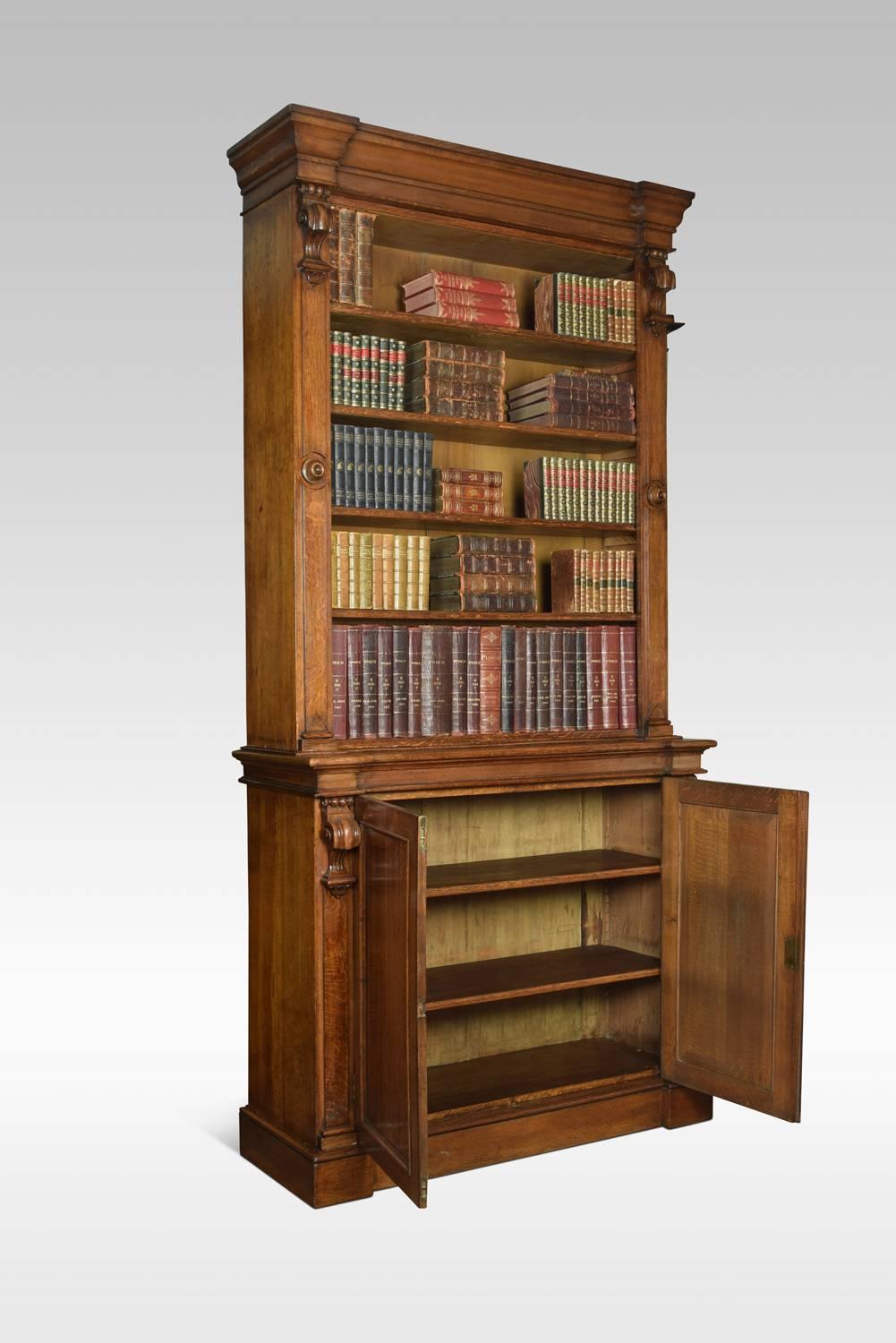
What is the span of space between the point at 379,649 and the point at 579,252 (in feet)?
4.90

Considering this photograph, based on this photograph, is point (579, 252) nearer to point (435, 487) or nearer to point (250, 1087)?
point (435, 487)

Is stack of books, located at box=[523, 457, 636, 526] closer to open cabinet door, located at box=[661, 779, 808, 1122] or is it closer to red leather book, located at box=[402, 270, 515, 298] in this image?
red leather book, located at box=[402, 270, 515, 298]

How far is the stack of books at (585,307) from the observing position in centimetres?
471

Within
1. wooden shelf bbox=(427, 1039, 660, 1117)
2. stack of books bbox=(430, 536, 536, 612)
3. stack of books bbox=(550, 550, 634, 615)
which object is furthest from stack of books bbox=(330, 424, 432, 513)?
wooden shelf bbox=(427, 1039, 660, 1117)

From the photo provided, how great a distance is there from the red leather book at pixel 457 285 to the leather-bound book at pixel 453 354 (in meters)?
0.17

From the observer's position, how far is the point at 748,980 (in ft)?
14.0

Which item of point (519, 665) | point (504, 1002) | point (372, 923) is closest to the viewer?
point (372, 923)

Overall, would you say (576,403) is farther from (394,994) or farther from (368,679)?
(394,994)

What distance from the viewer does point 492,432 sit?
4.61 metres

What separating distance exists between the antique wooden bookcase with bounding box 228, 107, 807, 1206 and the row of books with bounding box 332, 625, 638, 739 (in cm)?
7

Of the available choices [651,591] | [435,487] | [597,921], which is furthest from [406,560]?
A: [597,921]

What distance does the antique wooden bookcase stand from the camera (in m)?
4.00

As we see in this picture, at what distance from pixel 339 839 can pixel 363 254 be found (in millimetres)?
1675

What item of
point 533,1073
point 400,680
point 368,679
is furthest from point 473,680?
point 533,1073
